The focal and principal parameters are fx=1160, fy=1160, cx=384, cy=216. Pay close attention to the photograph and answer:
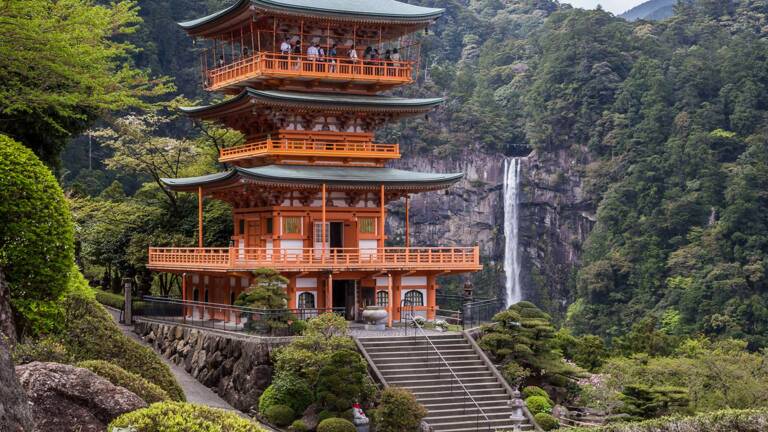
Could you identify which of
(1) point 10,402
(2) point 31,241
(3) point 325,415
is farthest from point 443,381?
(1) point 10,402

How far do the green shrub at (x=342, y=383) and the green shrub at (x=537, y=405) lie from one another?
4220 millimetres

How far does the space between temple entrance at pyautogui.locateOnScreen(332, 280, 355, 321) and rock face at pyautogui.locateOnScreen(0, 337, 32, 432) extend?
960 inches

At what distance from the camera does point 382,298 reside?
116 feet

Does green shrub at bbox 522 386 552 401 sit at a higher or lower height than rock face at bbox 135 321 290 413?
lower

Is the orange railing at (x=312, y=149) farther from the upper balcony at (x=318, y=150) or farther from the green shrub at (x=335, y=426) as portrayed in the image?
the green shrub at (x=335, y=426)

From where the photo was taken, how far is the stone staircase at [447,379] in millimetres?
28375

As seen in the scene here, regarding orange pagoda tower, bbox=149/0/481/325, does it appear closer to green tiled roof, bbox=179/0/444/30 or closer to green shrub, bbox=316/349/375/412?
green tiled roof, bbox=179/0/444/30

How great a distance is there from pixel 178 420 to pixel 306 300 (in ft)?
73.1

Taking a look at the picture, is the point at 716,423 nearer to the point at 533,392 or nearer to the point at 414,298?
the point at 533,392

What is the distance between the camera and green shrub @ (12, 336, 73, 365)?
15695 mm

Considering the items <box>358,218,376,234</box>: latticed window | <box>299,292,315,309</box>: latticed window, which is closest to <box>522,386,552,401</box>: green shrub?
<box>299,292,315,309</box>: latticed window

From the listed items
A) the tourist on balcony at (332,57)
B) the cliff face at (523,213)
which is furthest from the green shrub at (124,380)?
the cliff face at (523,213)

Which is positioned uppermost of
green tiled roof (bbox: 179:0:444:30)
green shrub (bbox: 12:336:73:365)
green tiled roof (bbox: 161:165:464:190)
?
green tiled roof (bbox: 179:0:444:30)

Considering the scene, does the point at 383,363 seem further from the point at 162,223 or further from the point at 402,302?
the point at 162,223
